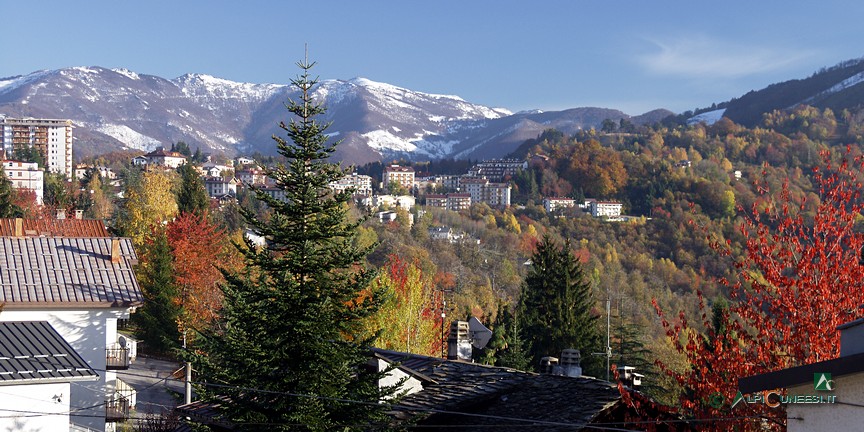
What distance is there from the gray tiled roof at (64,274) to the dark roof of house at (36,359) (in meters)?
4.48

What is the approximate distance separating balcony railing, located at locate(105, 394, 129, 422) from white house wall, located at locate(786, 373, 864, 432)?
1931 centimetres

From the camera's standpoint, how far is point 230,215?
83125 millimetres

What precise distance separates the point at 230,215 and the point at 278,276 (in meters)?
68.5

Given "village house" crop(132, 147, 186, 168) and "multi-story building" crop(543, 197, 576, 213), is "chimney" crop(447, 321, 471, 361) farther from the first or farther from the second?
"village house" crop(132, 147, 186, 168)

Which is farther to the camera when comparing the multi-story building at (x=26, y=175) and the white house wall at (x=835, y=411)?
the multi-story building at (x=26, y=175)

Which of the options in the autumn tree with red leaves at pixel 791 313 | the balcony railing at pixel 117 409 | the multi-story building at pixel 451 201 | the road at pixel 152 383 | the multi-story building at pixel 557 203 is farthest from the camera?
the multi-story building at pixel 451 201

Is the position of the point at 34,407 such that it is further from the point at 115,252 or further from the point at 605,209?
the point at 605,209

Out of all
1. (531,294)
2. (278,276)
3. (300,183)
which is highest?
(300,183)

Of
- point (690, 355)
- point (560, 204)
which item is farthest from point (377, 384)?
point (560, 204)

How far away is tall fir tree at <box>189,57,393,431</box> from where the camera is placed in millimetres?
15469

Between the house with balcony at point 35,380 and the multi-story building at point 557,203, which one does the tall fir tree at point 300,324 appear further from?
the multi-story building at point 557,203

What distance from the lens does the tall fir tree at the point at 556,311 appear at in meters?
43.7

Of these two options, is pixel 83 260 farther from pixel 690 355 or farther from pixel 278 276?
pixel 690 355

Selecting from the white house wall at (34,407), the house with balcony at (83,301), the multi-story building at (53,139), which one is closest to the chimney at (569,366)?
the white house wall at (34,407)
